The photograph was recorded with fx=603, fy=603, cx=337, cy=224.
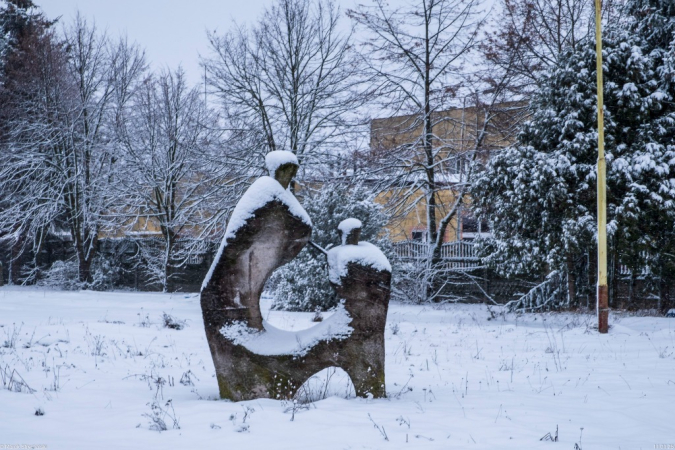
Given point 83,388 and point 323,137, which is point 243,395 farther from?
point 323,137

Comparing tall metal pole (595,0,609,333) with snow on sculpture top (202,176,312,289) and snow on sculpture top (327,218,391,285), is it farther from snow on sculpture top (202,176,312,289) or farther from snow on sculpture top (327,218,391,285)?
snow on sculpture top (202,176,312,289)

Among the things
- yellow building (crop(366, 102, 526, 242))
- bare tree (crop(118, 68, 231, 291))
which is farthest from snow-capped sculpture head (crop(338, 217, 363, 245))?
bare tree (crop(118, 68, 231, 291))

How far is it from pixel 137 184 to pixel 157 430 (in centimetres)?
1908

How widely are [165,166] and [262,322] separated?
59.0 feet

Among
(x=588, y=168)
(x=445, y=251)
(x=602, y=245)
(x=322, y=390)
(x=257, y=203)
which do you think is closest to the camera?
(x=257, y=203)

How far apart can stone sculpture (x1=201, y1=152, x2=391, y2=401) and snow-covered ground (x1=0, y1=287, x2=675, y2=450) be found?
267 millimetres

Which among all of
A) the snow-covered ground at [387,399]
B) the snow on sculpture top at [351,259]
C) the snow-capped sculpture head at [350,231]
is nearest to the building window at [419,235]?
the snow-covered ground at [387,399]

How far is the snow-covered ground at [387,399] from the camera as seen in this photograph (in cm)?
441

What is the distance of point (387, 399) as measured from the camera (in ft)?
18.8

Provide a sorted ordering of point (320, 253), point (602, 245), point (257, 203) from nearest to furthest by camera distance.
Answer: point (257, 203), point (602, 245), point (320, 253)

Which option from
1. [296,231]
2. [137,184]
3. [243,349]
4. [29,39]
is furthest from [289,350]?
[29,39]

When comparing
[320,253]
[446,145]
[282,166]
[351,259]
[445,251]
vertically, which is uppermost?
[446,145]

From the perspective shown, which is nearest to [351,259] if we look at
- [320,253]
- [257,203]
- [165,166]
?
[257,203]

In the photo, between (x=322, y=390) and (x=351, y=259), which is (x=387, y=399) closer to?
(x=322, y=390)
